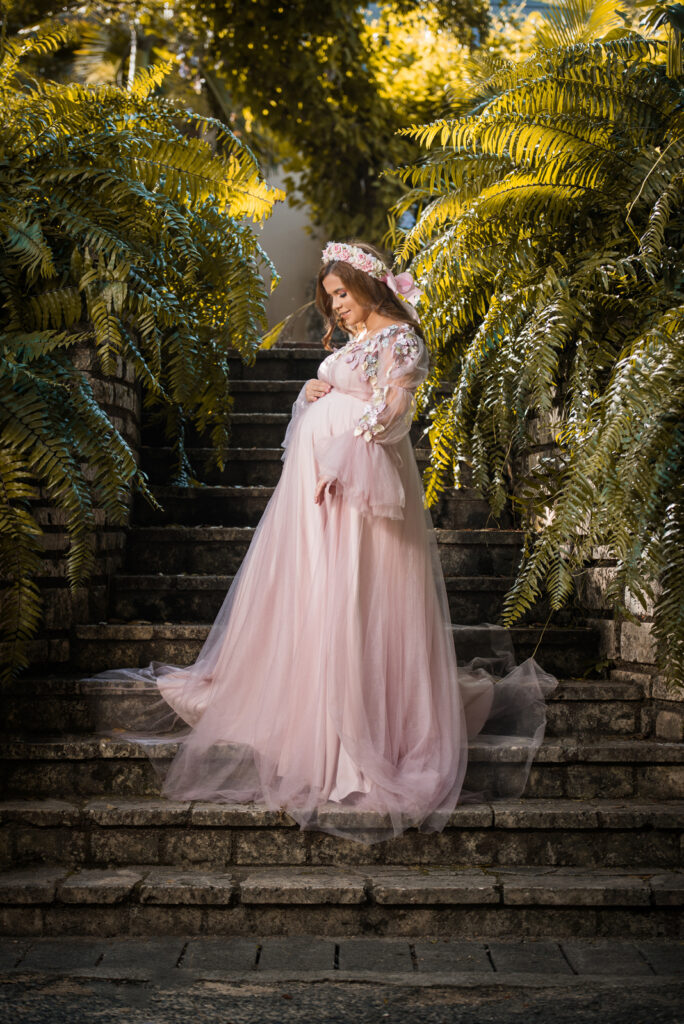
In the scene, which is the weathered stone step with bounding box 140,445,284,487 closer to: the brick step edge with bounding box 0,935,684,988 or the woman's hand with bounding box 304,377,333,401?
the woman's hand with bounding box 304,377,333,401

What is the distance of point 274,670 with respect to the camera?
11.5ft

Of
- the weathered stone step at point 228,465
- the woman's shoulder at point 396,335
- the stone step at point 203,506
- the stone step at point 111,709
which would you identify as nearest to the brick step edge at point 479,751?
the stone step at point 111,709

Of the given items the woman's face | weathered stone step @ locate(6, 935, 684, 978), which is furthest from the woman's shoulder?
weathered stone step @ locate(6, 935, 684, 978)

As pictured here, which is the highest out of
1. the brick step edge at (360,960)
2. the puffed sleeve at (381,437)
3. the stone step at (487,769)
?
the puffed sleeve at (381,437)

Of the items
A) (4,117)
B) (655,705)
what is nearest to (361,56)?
(4,117)

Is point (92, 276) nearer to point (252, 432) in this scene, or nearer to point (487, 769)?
point (252, 432)

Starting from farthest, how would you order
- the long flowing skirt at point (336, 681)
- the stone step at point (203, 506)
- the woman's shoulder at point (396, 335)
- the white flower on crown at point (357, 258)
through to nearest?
the stone step at point (203, 506) → the white flower on crown at point (357, 258) → the woman's shoulder at point (396, 335) → the long flowing skirt at point (336, 681)

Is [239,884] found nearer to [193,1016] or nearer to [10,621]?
[193,1016]

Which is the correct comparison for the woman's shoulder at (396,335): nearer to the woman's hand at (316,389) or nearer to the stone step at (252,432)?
the woman's hand at (316,389)

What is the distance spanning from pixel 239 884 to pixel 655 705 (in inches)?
67.0

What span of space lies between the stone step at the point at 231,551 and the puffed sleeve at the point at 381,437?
1106mm

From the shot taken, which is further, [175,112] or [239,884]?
[175,112]

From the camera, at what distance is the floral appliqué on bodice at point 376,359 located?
144 inches

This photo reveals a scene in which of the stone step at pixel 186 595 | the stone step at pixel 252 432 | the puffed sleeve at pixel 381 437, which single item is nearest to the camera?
the puffed sleeve at pixel 381 437
